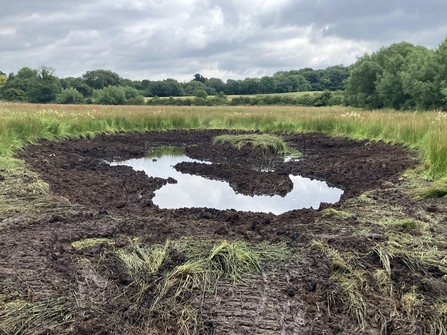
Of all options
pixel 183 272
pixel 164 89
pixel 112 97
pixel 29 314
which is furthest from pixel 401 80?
pixel 164 89

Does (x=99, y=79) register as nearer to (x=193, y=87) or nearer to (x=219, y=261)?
(x=193, y=87)

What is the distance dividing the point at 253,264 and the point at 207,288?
53cm

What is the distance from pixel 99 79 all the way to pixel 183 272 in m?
66.1

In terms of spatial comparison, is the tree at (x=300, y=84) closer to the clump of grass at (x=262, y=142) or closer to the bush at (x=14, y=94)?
the bush at (x=14, y=94)

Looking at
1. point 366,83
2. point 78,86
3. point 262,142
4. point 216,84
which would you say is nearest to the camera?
point 262,142

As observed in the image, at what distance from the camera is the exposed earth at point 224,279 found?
244 centimetres

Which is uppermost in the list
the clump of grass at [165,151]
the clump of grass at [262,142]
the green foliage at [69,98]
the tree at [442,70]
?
the tree at [442,70]

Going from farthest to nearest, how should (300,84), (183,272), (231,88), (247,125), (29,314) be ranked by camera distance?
1. (300,84)
2. (231,88)
3. (247,125)
4. (183,272)
5. (29,314)

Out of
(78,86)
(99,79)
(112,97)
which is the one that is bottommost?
(112,97)

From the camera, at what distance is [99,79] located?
6300cm

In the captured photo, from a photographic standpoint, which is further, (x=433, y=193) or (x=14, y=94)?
(x=14, y=94)

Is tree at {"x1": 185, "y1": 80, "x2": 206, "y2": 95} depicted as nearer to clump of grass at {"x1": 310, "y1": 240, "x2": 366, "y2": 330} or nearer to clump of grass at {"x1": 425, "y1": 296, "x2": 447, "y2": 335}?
clump of grass at {"x1": 310, "y1": 240, "x2": 366, "y2": 330}

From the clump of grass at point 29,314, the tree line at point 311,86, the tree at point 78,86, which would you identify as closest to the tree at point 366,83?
the tree line at point 311,86

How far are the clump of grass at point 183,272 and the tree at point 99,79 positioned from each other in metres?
64.4
